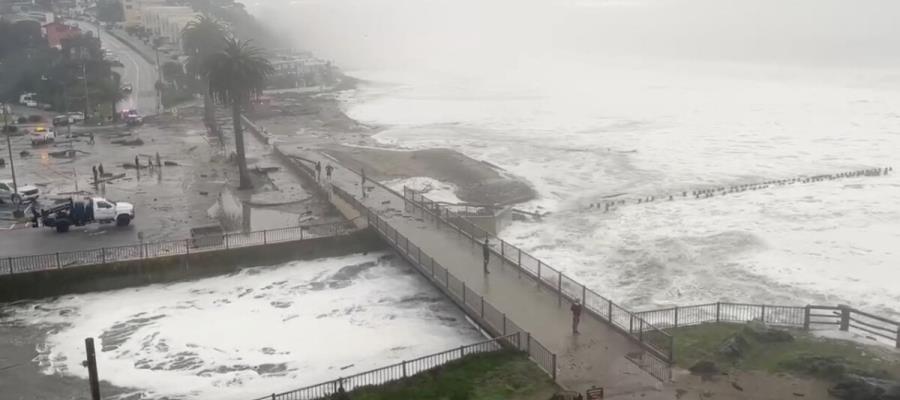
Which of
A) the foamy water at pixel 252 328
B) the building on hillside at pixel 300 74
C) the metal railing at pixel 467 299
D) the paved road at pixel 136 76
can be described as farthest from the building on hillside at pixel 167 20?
the metal railing at pixel 467 299

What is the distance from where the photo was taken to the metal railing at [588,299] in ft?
75.6

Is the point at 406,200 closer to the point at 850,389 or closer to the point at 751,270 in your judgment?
the point at 751,270

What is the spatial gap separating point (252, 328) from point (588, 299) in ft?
43.0

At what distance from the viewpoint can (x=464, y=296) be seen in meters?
27.3

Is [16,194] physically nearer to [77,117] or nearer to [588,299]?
[588,299]

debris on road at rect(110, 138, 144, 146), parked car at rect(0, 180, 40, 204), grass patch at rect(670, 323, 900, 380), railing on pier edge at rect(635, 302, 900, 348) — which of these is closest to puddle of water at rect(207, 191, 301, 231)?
parked car at rect(0, 180, 40, 204)

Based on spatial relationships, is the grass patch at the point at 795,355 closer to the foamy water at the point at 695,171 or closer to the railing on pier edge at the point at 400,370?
the railing on pier edge at the point at 400,370

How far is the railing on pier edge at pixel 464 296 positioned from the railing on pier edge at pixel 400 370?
0.38 m

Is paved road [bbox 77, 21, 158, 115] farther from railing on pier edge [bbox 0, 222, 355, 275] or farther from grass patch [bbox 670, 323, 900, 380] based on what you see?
grass patch [bbox 670, 323, 900, 380]

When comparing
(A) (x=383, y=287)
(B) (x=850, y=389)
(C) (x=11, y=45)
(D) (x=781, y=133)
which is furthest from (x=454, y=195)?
(C) (x=11, y=45)

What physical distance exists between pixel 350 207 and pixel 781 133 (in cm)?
5126

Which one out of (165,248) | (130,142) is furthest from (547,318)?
(130,142)

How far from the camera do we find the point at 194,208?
147 feet

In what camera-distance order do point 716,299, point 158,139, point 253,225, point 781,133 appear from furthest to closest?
point 781,133
point 158,139
point 253,225
point 716,299
